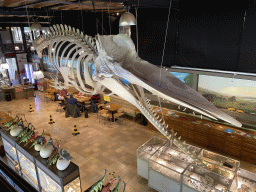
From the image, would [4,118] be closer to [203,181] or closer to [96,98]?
[96,98]

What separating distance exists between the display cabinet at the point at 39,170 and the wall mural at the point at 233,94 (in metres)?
6.09

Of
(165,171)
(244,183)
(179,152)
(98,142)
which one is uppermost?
(179,152)

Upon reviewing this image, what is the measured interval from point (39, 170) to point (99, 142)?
3.42 m

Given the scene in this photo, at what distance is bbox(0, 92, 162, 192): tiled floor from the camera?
6.09 metres

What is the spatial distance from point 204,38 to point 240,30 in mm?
1234

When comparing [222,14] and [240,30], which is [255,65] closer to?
[240,30]

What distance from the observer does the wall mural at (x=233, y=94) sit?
22.6 feet

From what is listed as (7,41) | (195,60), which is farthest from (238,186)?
(7,41)

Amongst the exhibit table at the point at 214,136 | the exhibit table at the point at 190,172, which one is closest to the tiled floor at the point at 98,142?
the exhibit table at the point at 190,172

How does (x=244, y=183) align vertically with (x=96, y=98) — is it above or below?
above

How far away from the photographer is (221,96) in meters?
7.59

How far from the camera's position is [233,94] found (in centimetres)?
726

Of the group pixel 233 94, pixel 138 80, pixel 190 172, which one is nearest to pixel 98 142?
pixel 190 172

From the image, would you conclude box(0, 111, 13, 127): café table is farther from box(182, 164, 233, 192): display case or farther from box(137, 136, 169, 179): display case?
box(182, 164, 233, 192): display case
